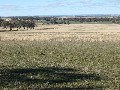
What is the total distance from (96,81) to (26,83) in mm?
4215

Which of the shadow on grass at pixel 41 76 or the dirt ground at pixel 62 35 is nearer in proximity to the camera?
the shadow on grass at pixel 41 76

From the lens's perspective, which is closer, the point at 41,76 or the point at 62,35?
the point at 41,76

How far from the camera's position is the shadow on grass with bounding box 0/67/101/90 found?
65.7 feet

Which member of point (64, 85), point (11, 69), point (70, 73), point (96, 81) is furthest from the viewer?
point (11, 69)

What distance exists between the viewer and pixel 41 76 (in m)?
22.2

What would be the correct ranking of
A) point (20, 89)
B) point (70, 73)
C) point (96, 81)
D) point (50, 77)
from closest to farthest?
point (20, 89), point (96, 81), point (50, 77), point (70, 73)

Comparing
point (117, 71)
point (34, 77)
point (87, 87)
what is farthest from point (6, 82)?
point (117, 71)

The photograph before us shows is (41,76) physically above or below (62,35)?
above

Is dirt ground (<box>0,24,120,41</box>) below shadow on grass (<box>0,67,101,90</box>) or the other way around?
below

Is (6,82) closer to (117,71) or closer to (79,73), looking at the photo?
(79,73)

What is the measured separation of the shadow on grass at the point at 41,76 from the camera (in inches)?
788

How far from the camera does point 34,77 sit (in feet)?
71.1

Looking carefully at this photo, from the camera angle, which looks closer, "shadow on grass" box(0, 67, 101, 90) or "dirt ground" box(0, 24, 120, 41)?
"shadow on grass" box(0, 67, 101, 90)

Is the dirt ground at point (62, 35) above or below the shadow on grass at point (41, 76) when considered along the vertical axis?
below
